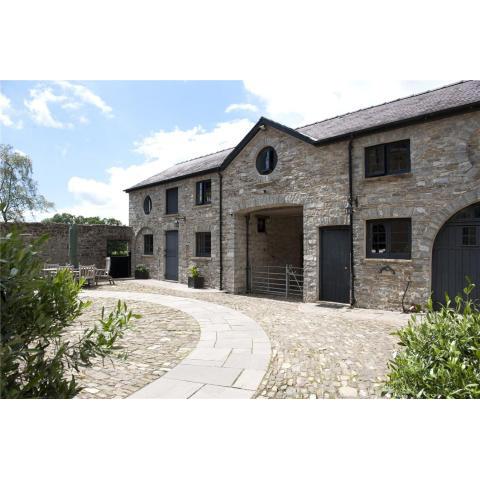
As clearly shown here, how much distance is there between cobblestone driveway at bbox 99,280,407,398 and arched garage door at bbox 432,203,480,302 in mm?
1372

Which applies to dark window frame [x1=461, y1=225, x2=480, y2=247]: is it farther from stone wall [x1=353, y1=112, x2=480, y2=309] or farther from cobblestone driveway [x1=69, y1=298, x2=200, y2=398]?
cobblestone driveway [x1=69, y1=298, x2=200, y2=398]

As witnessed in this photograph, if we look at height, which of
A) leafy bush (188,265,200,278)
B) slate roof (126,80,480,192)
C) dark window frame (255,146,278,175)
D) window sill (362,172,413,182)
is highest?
slate roof (126,80,480,192)

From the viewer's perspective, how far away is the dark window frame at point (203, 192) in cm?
1363

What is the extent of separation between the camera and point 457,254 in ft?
24.6

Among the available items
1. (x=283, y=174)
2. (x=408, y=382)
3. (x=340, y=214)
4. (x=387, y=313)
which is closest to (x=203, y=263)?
(x=283, y=174)

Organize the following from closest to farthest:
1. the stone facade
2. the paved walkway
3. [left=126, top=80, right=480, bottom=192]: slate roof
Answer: the paved walkway
the stone facade
[left=126, top=80, right=480, bottom=192]: slate roof

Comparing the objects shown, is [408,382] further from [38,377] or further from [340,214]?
[340,214]

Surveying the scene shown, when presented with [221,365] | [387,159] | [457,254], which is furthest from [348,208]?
[221,365]

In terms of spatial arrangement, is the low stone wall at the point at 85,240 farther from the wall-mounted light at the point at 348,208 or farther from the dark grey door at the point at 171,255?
the wall-mounted light at the point at 348,208

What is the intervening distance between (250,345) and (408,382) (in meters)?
3.09

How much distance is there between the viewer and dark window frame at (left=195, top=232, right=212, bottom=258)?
13688mm

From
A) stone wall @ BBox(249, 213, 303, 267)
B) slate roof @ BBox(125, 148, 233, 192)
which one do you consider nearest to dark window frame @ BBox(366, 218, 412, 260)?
stone wall @ BBox(249, 213, 303, 267)

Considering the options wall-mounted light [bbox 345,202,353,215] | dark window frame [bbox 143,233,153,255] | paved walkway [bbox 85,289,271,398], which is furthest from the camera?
dark window frame [bbox 143,233,153,255]

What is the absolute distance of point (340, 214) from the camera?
9.14 metres
